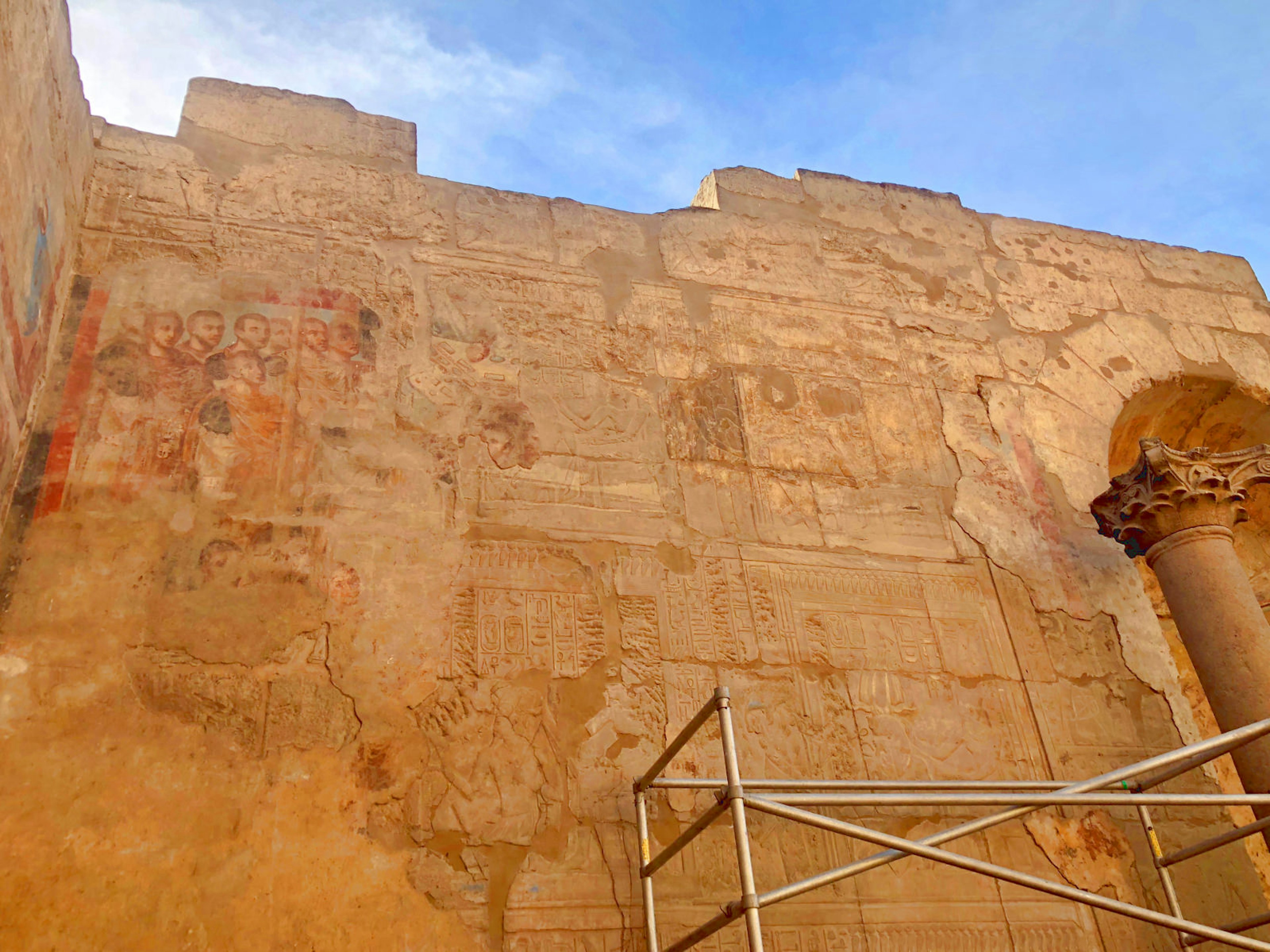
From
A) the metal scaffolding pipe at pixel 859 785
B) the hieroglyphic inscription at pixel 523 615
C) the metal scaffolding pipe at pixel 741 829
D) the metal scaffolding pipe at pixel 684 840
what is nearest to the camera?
the metal scaffolding pipe at pixel 741 829

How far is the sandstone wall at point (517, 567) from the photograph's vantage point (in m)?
3.60

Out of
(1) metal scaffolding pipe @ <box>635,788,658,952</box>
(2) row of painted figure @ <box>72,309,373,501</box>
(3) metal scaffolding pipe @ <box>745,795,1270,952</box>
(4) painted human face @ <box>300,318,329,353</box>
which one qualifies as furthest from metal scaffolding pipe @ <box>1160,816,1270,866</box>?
(4) painted human face @ <box>300,318,329,353</box>

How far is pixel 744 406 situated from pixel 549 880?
2489 mm

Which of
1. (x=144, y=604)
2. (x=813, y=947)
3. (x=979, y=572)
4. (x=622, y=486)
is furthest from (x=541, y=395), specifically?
(x=813, y=947)

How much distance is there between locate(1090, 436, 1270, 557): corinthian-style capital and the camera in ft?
16.0

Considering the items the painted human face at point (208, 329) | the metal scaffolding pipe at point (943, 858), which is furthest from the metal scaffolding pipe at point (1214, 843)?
the painted human face at point (208, 329)

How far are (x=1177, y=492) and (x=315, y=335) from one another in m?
3.98

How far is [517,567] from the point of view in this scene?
4.38 m

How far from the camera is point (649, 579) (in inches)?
178

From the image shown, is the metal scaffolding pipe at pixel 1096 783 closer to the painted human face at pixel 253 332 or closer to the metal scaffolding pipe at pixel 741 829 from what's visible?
the metal scaffolding pipe at pixel 741 829

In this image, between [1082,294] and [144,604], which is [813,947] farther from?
[1082,294]

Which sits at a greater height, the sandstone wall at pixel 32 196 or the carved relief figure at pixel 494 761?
the sandstone wall at pixel 32 196

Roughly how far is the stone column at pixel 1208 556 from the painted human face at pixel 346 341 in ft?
11.9

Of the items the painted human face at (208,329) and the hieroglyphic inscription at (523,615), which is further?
the painted human face at (208,329)
